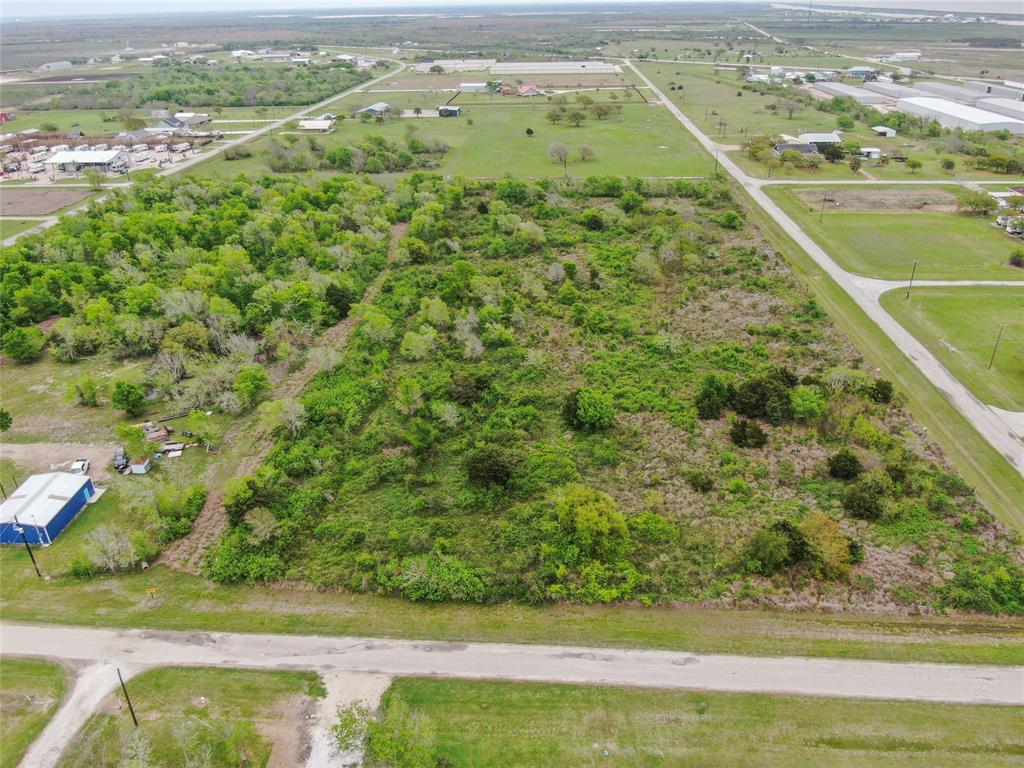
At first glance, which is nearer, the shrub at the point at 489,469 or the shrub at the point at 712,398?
the shrub at the point at 489,469

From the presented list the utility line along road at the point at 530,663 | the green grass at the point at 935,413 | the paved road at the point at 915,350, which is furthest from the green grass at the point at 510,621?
the paved road at the point at 915,350

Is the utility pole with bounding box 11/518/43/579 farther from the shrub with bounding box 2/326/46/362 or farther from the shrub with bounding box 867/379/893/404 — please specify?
the shrub with bounding box 867/379/893/404

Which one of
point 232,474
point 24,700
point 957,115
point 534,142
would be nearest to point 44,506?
point 232,474

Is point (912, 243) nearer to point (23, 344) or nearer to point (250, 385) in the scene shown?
point (250, 385)

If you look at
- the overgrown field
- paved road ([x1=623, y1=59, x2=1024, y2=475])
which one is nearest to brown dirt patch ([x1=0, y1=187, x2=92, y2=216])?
the overgrown field

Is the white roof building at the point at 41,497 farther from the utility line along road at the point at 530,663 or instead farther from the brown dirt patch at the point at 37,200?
the brown dirt patch at the point at 37,200

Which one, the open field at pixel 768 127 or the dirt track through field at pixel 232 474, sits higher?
the open field at pixel 768 127

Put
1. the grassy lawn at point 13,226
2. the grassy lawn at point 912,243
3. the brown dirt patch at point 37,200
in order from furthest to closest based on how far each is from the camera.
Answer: the brown dirt patch at point 37,200 < the grassy lawn at point 13,226 < the grassy lawn at point 912,243
